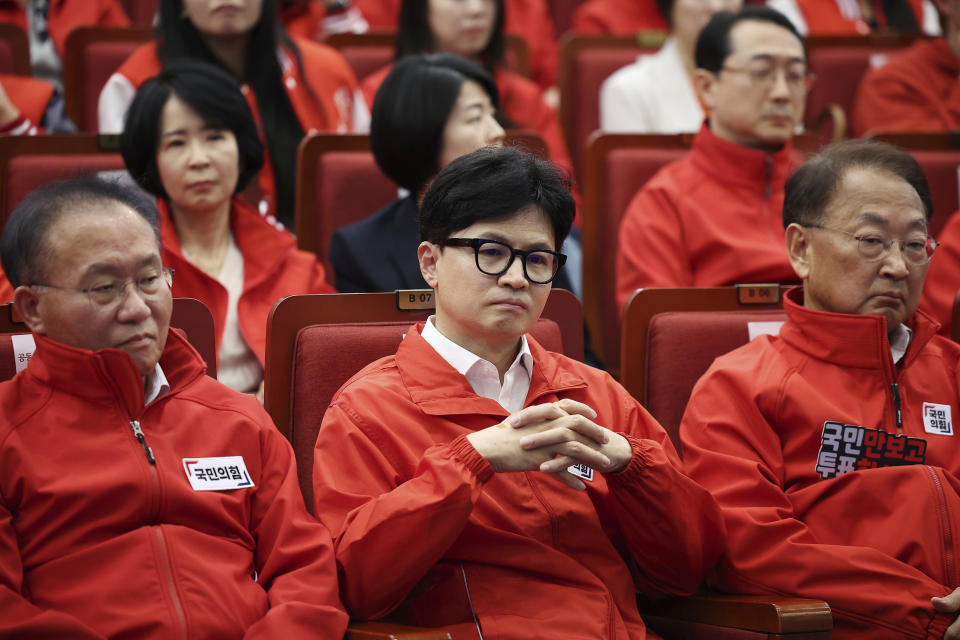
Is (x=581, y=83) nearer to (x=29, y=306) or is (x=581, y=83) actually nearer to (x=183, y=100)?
(x=183, y=100)

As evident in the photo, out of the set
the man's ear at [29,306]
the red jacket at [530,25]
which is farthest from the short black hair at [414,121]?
the red jacket at [530,25]

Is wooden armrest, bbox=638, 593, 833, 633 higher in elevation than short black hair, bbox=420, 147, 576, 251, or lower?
lower

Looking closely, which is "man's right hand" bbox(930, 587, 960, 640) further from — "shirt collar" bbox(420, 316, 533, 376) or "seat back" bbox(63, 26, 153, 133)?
"seat back" bbox(63, 26, 153, 133)

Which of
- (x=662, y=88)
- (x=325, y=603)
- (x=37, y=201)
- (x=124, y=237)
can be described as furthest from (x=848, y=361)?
(x=662, y=88)

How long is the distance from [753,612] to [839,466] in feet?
1.14

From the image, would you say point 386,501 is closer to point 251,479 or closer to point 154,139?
point 251,479

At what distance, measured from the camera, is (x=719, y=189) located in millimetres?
2699

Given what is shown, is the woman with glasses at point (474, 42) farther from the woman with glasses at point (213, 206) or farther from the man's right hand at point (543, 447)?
the man's right hand at point (543, 447)

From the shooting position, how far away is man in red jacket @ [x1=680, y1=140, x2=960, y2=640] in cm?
170

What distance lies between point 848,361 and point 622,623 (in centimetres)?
59

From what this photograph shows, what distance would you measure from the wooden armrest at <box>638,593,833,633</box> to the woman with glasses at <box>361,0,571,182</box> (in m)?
1.80

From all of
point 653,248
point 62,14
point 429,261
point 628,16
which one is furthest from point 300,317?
point 628,16

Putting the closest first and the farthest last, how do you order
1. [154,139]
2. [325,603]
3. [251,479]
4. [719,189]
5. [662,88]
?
[325,603] → [251,479] → [154,139] → [719,189] → [662,88]

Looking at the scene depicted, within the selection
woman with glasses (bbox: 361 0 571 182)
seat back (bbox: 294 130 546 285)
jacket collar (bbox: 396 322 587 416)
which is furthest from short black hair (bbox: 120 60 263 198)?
jacket collar (bbox: 396 322 587 416)
